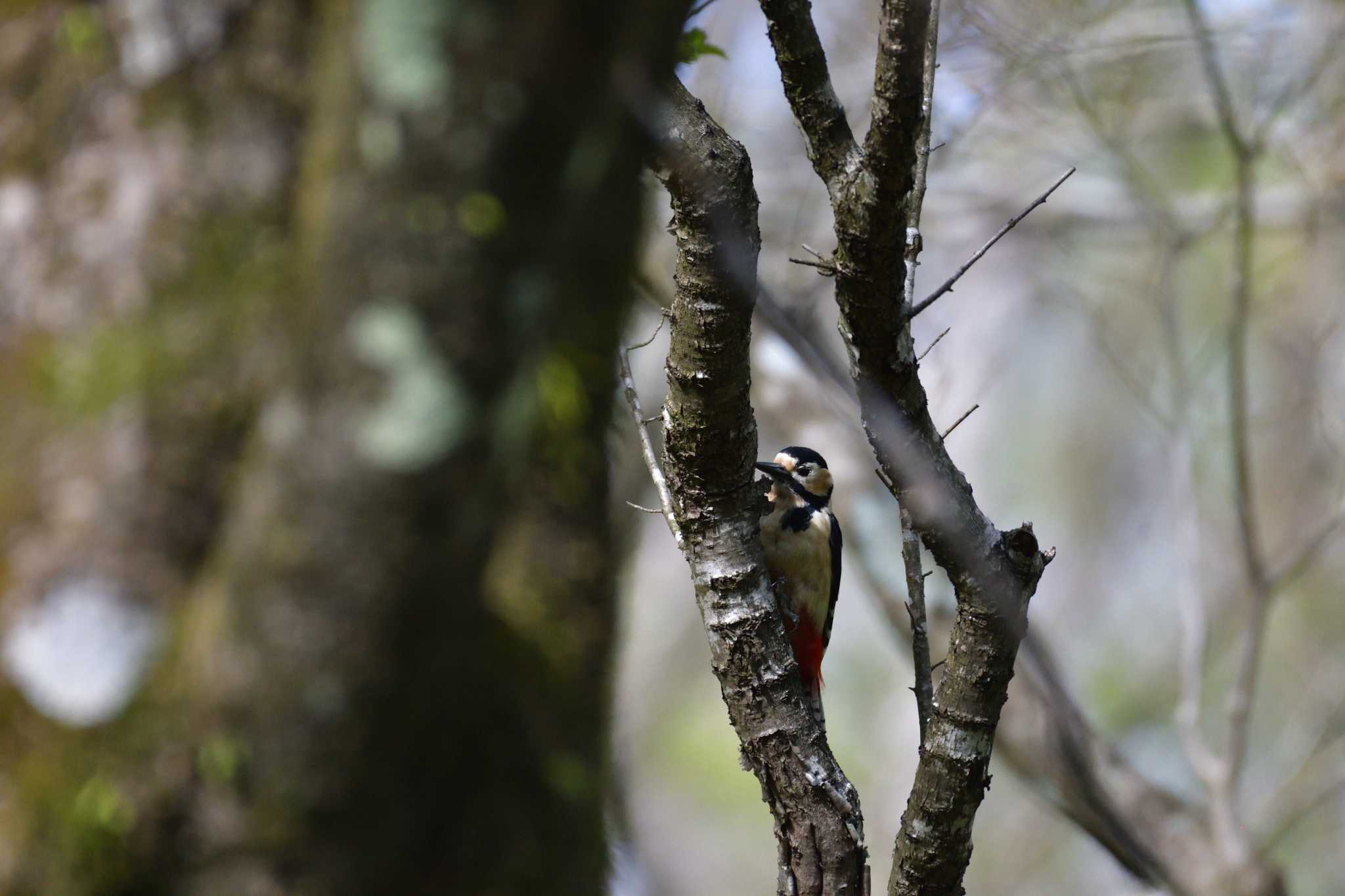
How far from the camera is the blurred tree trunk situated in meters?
1.36

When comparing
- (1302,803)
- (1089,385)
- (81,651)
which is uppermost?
(1089,385)

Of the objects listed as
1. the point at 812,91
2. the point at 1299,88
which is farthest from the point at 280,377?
the point at 1299,88

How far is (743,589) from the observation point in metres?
2.53

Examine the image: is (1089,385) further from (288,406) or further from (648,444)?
(288,406)

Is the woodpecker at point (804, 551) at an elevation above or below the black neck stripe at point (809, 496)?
below

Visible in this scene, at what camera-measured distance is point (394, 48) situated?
1.37 meters

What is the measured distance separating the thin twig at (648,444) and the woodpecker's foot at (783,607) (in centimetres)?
25

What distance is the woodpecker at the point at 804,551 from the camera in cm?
440

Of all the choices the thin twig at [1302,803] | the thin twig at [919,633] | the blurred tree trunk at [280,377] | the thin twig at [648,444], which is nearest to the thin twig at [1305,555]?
the thin twig at [1302,803]

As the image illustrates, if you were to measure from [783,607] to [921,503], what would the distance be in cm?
107

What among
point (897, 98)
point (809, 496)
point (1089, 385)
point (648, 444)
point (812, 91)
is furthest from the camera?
point (1089, 385)

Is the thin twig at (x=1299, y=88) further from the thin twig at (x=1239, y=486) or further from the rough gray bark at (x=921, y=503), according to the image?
the rough gray bark at (x=921, y=503)

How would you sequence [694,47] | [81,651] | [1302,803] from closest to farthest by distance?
[81,651] < [694,47] < [1302,803]

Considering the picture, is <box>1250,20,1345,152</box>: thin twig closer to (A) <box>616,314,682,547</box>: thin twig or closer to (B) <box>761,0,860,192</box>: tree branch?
(A) <box>616,314,682,547</box>: thin twig
